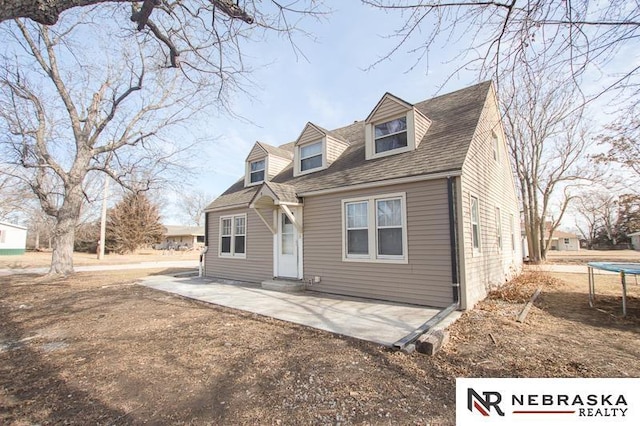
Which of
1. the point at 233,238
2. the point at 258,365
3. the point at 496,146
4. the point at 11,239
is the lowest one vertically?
the point at 258,365

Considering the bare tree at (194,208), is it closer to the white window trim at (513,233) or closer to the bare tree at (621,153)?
the white window trim at (513,233)

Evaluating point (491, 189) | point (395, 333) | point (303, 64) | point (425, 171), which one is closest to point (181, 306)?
point (395, 333)

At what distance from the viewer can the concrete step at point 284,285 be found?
8930 millimetres

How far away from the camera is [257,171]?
12812 mm

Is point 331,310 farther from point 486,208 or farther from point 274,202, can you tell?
point 486,208

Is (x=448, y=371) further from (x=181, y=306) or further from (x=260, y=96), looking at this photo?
(x=181, y=306)

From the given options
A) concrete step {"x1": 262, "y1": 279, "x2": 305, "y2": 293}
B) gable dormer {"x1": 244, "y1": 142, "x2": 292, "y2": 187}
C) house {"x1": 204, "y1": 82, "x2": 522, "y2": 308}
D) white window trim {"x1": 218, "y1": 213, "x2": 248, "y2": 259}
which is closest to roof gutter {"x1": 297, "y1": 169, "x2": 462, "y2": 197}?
house {"x1": 204, "y1": 82, "x2": 522, "y2": 308}

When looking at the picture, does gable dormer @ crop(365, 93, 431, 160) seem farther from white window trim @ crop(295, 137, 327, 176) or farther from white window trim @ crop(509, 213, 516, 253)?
white window trim @ crop(509, 213, 516, 253)

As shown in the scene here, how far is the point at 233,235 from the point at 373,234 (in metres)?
6.49

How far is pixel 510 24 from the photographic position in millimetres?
3416

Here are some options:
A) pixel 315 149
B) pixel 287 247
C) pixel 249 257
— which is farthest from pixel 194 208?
pixel 287 247

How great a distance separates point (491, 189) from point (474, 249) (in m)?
3.30

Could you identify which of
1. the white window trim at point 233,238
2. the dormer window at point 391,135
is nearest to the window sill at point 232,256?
the white window trim at point 233,238

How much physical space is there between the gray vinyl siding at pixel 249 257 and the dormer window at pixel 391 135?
486 centimetres
